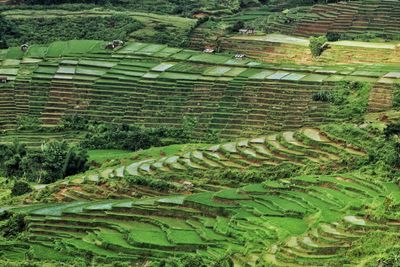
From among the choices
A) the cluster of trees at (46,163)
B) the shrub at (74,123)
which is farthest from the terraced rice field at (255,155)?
the shrub at (74,123)

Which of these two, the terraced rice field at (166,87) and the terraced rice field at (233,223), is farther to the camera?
the terraced rice field at (166,87)

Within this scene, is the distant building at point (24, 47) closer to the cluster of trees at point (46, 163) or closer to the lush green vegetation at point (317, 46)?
the cluster of trees at point (46, 163)

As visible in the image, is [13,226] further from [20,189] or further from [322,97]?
[322,97]

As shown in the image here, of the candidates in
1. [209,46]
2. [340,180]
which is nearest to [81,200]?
[340,180]

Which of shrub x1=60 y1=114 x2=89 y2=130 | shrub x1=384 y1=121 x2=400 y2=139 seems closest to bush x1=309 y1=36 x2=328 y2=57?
shrub x1=60 y1=114 x2=89 y2=130

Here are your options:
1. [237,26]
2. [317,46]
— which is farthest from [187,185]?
[237,26]
